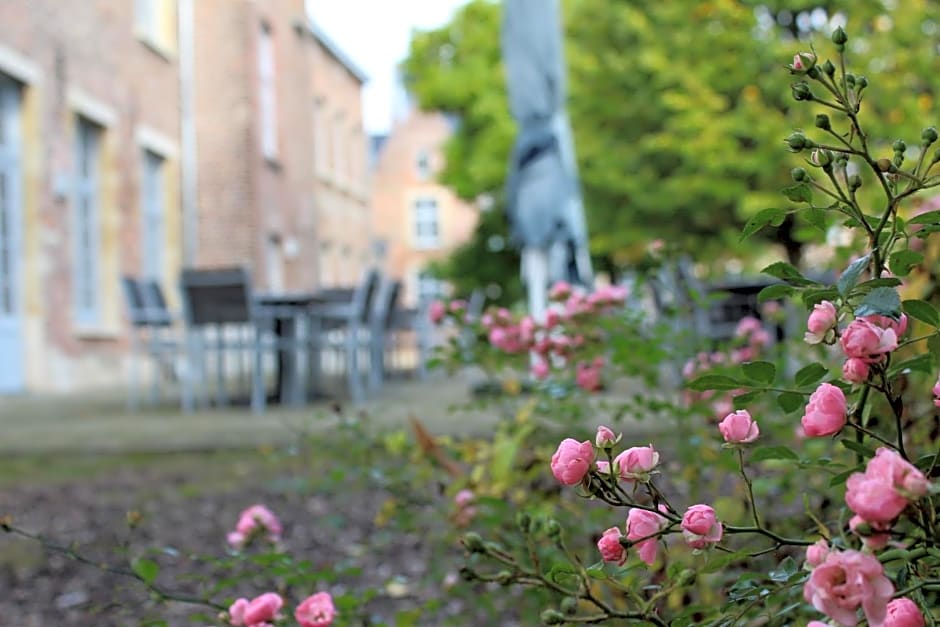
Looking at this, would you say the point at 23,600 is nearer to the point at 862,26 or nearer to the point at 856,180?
the point at 856,180

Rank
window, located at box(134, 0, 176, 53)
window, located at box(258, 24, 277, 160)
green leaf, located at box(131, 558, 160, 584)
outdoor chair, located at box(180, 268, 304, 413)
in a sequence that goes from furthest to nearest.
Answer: window, located at box(258, 24, 277, 160)
window, located at box(134, 0, 176, 53)
outdoor chair, located at box(180, 268, 304, 413)
green leaf, located at box(131, 558, 160, 584)

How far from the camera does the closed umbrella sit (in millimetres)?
6379

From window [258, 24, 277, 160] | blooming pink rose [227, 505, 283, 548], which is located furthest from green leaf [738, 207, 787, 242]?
window [258, 24, 277, 160]

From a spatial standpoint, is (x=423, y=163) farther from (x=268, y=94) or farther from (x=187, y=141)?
(x=187, y=141)

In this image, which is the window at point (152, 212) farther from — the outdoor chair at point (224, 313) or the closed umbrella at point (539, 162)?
the closed umbrella at point (539, 162)

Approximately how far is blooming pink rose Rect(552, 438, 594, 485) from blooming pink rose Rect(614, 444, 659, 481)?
1.0 inches

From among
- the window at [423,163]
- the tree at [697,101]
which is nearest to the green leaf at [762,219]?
the tree at [697,101]

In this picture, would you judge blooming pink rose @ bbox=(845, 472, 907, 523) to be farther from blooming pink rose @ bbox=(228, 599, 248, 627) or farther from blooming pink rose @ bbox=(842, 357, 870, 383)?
blooming pink rose @ bbox=(228, 599, 248, 627)

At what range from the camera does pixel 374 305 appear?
28.2 ft

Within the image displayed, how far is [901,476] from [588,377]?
143cm

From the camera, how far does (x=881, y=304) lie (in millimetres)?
553

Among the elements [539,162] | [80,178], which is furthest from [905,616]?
[80,178]

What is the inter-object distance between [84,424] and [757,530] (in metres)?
5.82

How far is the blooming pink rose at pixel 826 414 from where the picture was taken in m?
0.55
